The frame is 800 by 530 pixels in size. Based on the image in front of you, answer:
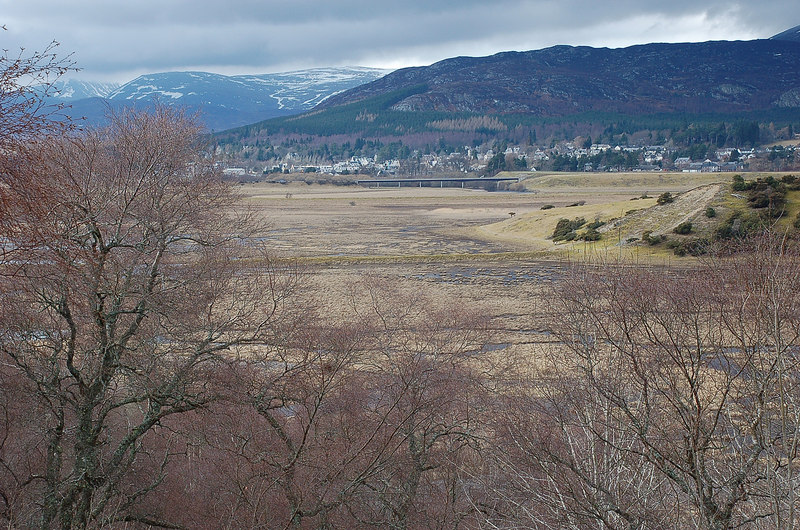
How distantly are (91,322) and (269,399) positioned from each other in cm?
308

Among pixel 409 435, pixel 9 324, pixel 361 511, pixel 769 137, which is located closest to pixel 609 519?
pixel 409 435

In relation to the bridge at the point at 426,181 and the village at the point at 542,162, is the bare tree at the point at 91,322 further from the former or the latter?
the bridge at the point at 426,181

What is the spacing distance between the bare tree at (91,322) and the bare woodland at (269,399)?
6cm

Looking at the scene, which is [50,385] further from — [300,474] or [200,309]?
[300,474]

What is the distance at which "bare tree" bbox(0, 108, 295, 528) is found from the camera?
7.66 m

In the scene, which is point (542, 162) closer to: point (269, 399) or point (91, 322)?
point (269, 399)

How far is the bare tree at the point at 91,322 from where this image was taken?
7.66 m

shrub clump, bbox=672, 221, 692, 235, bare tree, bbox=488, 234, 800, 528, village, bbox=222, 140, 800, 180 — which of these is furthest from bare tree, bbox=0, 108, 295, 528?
village, bbox=222, 140, 800, 180

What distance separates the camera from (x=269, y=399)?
1059cm

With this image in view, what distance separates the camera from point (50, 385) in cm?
912

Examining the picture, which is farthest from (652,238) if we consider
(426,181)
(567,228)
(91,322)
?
(426,181)

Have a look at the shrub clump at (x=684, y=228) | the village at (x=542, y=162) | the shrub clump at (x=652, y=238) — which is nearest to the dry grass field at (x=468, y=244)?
the shrub clump at (x=652, y=238)

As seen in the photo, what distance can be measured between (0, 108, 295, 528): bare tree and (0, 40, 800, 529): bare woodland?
0.06 m

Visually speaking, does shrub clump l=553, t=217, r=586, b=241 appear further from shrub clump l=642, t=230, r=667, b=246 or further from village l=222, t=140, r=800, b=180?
village l=222, t=140, r=800, b=180
